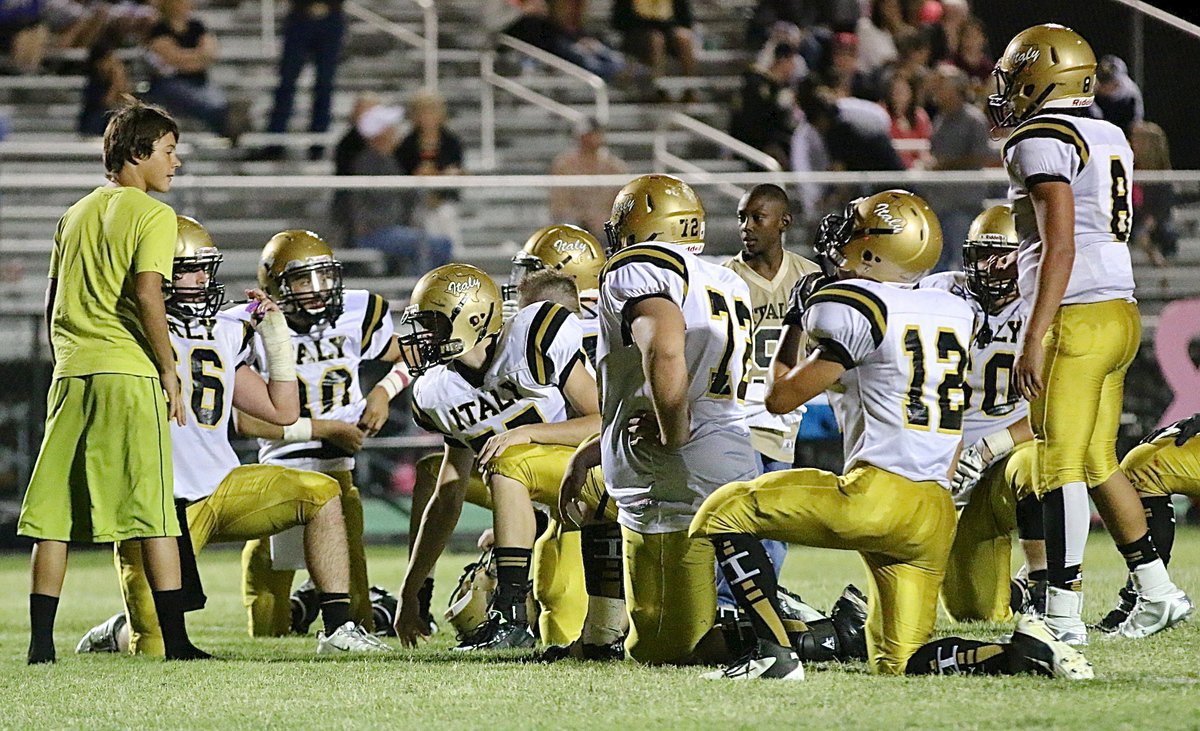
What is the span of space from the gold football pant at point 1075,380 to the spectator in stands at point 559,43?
9.58 m

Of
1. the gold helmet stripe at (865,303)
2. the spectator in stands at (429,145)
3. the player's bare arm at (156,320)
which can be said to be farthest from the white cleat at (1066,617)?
the spectator in stands at (429,145)

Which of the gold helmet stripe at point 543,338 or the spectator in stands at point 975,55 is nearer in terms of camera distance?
the gold helmet stripe at point 543,338

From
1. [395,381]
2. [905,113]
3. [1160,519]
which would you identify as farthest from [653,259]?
[905,113]

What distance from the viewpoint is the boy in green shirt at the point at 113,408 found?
5.00 m

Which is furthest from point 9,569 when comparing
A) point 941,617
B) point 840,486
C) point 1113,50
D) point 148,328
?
point 1113,50

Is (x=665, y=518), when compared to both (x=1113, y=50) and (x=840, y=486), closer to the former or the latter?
(x=840, y=486)

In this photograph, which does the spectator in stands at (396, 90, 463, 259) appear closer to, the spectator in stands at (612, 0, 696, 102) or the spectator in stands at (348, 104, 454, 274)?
the spectator in stands at (348, 104, 454, 274)

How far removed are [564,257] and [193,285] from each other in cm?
138

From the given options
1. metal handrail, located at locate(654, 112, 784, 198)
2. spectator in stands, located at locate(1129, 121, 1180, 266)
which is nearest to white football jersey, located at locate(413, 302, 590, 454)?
spectator in stands, located at locate(1129, 121, 1180, 266)

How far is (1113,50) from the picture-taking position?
10750 millimetres

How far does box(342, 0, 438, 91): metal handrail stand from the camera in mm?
13773

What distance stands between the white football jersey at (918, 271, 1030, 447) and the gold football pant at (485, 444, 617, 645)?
166 cm

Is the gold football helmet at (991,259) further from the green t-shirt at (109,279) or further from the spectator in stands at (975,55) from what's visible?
the spectator in stands at (975,55)

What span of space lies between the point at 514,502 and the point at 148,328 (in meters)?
1.29
